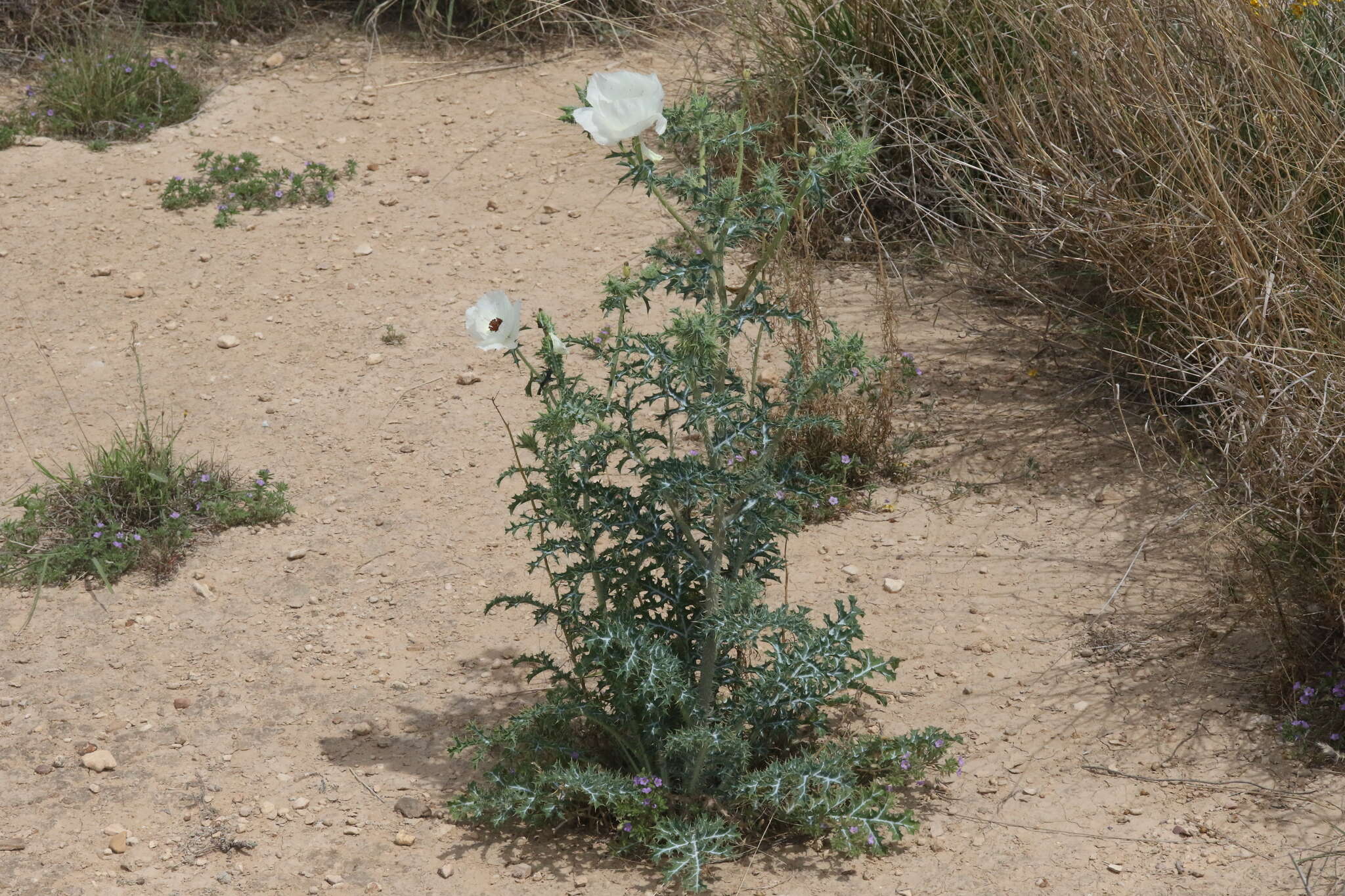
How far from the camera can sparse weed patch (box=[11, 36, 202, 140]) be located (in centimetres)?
645

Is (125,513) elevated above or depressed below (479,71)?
below

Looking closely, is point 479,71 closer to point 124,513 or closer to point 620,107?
point 124,513

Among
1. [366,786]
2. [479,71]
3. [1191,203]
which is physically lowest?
[366,786]

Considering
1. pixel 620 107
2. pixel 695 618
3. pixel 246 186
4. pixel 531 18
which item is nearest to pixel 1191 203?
pixel 695 618

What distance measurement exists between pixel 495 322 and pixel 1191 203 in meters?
2.32

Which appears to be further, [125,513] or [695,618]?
[125,513]

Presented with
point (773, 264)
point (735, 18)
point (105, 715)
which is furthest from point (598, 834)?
point (735, 18)

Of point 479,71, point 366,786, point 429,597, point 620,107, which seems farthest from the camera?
point 479,71

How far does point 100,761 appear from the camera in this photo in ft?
10.8

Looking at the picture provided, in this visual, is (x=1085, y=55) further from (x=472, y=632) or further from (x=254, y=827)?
(x=254, y=827)

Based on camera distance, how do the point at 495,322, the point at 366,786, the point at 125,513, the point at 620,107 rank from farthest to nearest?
1. the point at 125,513
2. the point at 366,786
3. the point at 495,322
4. the point at 620,107

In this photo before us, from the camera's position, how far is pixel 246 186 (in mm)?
5980

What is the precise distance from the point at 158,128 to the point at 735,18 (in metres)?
2.82

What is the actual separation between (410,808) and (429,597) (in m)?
0.90
